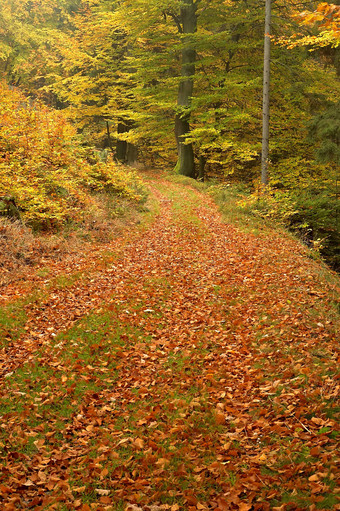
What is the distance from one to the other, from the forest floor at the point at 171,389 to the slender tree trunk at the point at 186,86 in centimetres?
1553

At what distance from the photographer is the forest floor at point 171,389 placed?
11.6 feet

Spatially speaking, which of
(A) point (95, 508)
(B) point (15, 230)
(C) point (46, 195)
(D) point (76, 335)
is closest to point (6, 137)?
(C) point (46, 195)

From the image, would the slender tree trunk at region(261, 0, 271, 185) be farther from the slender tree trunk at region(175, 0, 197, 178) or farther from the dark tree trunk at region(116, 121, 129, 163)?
the dark tree trunk at region(116, 121, 129, 163)

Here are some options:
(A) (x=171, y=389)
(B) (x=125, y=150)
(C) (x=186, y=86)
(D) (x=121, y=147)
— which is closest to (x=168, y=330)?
Answer: (A) (x=171, y=389)

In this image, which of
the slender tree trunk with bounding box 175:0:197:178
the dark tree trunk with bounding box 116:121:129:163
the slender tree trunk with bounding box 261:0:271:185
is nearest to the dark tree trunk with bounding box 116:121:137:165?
the dark tree trunk with bounding box 116:121:129:163

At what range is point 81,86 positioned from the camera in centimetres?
2603

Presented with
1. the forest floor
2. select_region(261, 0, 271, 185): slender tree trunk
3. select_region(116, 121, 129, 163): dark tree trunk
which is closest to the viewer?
the forest floor

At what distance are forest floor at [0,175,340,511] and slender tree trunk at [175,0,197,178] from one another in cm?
1553

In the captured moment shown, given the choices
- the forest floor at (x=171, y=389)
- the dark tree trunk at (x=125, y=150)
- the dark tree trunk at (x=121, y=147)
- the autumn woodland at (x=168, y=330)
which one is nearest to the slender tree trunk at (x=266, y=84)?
the autumn woodland at (x=168, y=330)

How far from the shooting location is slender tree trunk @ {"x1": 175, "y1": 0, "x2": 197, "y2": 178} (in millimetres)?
21630

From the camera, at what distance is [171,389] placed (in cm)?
511

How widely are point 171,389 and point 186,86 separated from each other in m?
21.8

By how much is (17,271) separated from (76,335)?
111 inches

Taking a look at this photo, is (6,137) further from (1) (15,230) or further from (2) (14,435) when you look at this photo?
(2) (14,435)
